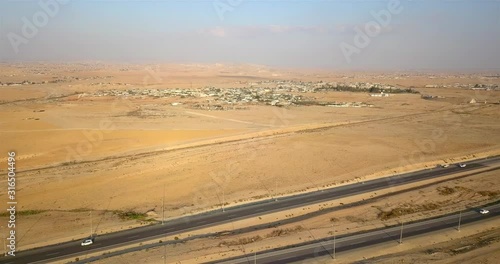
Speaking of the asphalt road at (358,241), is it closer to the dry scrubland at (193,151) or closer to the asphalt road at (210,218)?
the dry scrubland at (193,151)

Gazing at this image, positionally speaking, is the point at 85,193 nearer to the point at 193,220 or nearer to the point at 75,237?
the point at 75,237

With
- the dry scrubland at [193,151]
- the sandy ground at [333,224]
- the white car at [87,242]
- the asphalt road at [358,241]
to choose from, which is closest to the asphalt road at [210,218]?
the white car at [87,242]

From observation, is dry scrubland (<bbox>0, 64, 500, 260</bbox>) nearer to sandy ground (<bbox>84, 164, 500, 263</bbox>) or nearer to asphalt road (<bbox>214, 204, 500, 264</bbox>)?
sandy ground (<bbox>84, 164, 500, 263</bbox>)

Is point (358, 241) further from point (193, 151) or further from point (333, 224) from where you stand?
point (193, 151)

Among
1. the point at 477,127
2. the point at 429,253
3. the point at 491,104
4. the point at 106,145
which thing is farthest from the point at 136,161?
the point at 491,104

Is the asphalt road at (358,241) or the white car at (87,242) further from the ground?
the asphalt road at (358,241)
